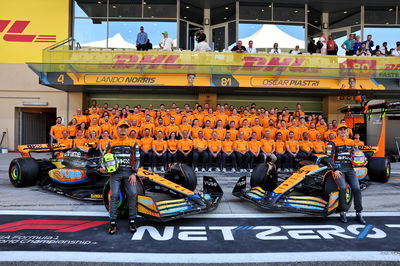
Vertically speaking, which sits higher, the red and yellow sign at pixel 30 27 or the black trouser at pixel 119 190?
the red and yellow sign at pixel 30 27

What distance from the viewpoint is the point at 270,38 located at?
18.1 meters

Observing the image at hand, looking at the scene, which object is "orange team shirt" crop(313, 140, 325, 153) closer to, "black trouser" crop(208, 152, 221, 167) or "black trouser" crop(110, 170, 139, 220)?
"black trouser" crop(208, 152, 221, 167)

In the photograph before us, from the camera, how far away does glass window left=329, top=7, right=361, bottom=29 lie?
18.9m

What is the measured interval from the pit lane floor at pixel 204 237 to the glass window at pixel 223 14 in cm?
1520

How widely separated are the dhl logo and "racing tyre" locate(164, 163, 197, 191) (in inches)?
557

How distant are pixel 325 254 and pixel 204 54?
1076 cm

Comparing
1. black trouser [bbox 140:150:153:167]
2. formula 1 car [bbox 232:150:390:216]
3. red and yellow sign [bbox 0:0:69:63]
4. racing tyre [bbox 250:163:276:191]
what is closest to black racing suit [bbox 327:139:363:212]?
formula 1 car [bbox 232:150:390:216]

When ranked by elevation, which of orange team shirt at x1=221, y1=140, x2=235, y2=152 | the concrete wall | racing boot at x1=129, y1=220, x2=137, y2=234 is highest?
the concrete wall

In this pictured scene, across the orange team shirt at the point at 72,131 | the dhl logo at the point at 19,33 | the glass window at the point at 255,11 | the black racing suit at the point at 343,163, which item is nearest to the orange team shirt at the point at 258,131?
the black racing suit at the point at 343,163

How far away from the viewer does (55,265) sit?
3.31m

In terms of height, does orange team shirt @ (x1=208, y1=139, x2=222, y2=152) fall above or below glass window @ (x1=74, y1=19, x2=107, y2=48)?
below

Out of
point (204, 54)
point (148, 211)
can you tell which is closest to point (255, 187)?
point (148, 211)

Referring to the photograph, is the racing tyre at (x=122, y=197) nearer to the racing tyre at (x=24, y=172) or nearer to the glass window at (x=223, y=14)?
the racing tyre at (x=24, y=172)

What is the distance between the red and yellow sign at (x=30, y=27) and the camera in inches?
647
